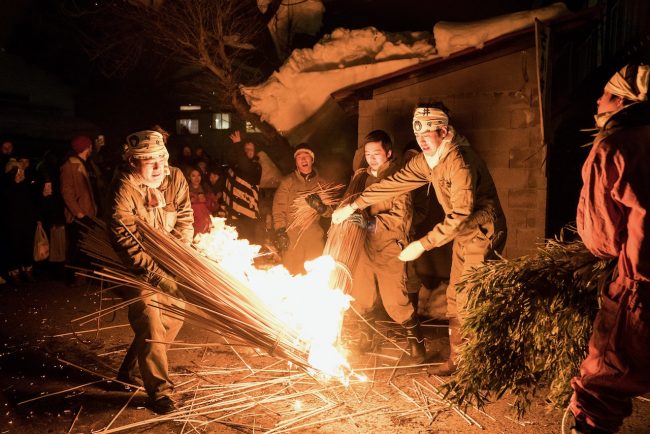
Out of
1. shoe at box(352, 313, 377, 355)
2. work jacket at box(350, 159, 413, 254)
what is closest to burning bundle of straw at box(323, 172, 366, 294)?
work jacket at box(350, 159, 413, 254)

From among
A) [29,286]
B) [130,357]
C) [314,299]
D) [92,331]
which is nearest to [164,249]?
[130,357]

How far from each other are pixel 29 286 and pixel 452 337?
22.7 ft

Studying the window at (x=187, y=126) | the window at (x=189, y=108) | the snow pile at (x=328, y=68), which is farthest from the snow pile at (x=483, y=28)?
the window at (x=187, y=126)

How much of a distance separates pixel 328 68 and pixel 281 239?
3.28 m

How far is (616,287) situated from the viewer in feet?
10.3

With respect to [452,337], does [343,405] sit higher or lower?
lower

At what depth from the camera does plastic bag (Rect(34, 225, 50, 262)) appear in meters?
9.45

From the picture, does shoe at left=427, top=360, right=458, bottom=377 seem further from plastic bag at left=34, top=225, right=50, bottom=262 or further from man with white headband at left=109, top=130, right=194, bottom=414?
plastic bag at left=34, top=225, right=50, bottom=262

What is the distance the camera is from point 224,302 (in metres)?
4.57

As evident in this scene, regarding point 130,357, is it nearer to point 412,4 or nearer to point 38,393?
point 38,393

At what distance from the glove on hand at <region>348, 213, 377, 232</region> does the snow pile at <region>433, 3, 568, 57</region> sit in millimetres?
2835

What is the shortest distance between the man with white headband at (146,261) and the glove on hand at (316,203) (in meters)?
1.83

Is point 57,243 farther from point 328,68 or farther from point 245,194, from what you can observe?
point 328,68

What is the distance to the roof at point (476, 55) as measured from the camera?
670cm
